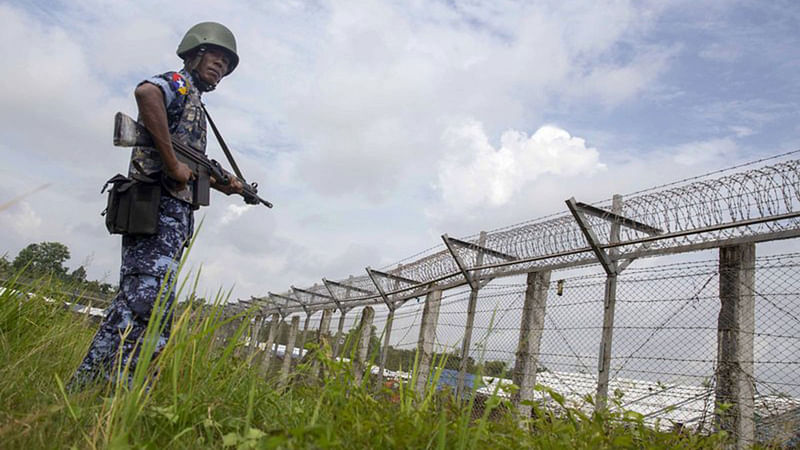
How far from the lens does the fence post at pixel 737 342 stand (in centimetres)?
416

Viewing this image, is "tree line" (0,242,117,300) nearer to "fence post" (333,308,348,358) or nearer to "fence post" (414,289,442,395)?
"fence post" (414,289,442,395)

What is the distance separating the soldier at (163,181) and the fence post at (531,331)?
154 inches

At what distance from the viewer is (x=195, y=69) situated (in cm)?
317

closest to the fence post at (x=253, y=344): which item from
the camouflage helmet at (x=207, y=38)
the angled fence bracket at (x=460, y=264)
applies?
the camouflage helmet at (x=207, y=38)

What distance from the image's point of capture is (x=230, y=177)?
11.4 feet

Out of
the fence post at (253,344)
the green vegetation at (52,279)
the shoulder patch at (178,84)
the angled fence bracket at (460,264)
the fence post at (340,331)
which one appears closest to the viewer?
the fence post at (253,344)

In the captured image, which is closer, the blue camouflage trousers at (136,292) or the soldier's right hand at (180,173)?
the blue camouflage trousers at (136,292)

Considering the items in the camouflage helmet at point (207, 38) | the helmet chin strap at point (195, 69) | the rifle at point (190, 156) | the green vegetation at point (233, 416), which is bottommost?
the green vegetation at point (233, 416)

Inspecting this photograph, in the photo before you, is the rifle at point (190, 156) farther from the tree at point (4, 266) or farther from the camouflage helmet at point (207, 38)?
the tree at point (4, 266)

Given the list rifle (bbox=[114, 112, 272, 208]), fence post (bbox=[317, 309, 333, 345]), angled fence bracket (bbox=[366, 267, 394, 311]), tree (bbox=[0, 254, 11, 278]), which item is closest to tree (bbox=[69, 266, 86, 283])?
tree (bbox=[0, 254, 11, 278])

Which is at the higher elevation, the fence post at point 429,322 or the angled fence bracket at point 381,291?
the angled fence bracket at point 381,291

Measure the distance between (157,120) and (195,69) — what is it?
1.87 feet

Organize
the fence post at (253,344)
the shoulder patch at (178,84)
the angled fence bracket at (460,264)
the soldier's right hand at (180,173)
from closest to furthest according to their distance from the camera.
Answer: the fence post at (253,344) < the soldier's right hand at (180,173) < the shoulder patch at (178,84) < the angled fence bracket at (460,264)

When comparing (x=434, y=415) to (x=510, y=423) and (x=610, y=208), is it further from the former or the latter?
(x=610, y=208)
